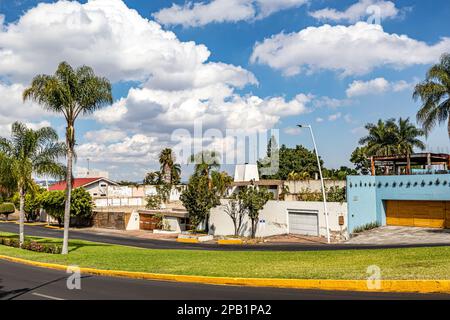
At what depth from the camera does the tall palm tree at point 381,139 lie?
198ft

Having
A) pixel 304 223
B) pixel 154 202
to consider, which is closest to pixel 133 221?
pixel 154 202

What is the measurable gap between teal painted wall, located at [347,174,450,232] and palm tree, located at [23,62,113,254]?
2276cm

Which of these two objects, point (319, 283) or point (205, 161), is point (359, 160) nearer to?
point (205, 161)

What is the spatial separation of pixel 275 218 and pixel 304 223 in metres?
3.16

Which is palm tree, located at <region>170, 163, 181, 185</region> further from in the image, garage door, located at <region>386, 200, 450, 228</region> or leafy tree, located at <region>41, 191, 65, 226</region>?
garage door, located at <region>386, 200, 450, 228</region>

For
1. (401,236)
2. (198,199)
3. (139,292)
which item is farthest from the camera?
(198,199)

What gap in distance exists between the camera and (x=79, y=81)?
2623 cm

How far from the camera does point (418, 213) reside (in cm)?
3794

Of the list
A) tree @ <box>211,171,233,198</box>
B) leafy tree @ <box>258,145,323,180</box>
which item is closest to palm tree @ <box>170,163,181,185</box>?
leafy tree @ <box>258,145,323,180</box>

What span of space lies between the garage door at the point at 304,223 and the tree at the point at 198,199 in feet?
28.8

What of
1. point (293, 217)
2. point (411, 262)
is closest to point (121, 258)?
point (411, 262)

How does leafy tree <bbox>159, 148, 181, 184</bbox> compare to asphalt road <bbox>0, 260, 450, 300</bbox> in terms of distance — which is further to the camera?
leafy tree <bbox>159, 148, 181, 184</bbox>

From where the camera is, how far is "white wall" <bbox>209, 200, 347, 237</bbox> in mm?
37812

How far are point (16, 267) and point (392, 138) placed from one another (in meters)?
52.9
